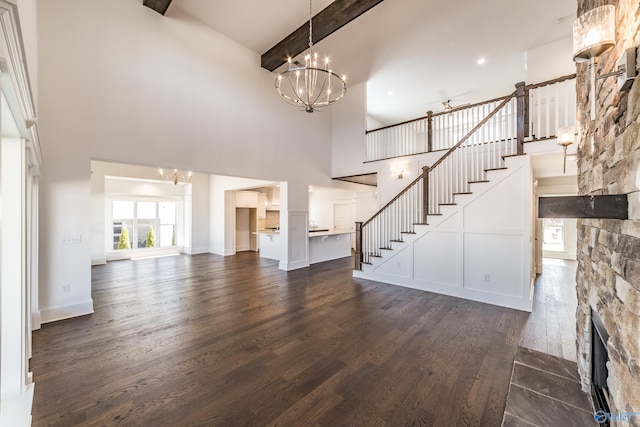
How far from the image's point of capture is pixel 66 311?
3.62 m

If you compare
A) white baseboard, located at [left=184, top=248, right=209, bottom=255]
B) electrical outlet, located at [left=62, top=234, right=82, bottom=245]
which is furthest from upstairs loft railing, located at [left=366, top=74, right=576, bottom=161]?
white baseboard, located at [left=184, top=248, right=209, bottom=255]

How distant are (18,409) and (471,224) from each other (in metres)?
5.69

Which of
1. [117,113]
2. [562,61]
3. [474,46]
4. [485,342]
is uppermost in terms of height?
[474,46]

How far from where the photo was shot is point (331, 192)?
10.5m

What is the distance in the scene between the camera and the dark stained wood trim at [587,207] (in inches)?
43.4

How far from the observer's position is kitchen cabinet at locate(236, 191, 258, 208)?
952 centimetres

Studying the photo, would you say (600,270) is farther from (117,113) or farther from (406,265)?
(117,113)

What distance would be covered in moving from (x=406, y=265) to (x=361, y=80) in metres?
5.00

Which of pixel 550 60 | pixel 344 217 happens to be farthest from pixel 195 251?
pixel 550 60

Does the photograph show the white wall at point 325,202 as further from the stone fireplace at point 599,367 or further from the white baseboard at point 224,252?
the stone fireplace at point 599,367

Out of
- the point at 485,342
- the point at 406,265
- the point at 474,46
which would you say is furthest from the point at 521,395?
the point at 474,46

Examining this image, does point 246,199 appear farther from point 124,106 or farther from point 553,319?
point 553,319

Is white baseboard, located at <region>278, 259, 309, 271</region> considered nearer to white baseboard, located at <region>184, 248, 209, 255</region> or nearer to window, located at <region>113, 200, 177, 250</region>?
white baseboard, located at <region>184, 248, 209, 255</region>

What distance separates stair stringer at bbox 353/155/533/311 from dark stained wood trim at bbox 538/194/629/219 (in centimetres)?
353
